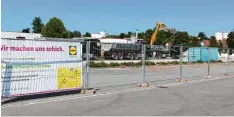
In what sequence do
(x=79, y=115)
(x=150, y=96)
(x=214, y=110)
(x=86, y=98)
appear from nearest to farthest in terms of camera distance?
(x=79, y=115)
(x=214, y=110)
(x=86, y=98)
(x=150, y=96)

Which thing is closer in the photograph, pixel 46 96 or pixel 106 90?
pixel 46 96

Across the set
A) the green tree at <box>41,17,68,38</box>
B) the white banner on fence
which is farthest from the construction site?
the green tree at <box>41,17,68,38</box>

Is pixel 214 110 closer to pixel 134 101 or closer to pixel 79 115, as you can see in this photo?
pixel 134 101

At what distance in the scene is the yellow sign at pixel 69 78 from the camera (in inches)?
515

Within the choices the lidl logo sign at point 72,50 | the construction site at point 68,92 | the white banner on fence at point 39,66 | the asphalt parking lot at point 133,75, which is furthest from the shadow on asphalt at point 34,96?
the asphalt parking lot at point 133,75

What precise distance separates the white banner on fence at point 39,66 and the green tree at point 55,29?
6091 centimetres

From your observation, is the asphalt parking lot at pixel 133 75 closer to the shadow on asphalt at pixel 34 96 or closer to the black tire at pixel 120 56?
the black tire at pixel 120 56

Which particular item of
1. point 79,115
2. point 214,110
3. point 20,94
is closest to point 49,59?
point 20,94

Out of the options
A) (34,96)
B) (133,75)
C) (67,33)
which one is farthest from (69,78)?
(67,33)

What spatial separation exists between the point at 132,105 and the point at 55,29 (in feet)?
212

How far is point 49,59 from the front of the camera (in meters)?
12.7

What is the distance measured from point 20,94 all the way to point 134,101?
3.34 meters

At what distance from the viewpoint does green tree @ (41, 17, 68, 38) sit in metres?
73.9

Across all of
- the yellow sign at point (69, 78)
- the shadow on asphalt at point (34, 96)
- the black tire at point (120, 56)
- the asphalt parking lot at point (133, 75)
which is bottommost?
the shadow on asphalt at point (34, 96)
